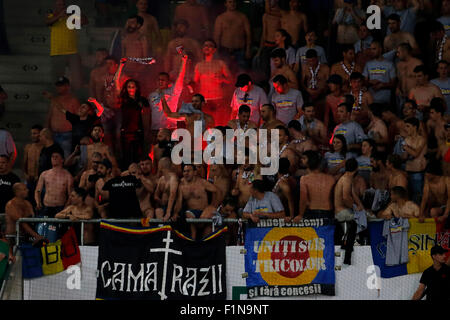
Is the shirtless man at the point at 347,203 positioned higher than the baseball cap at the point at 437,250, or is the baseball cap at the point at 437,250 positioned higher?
the shirtless man at the point at 347,203

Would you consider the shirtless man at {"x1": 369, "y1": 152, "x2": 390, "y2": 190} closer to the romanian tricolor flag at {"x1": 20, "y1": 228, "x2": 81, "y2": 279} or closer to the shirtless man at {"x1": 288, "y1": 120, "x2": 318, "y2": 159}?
the shirtless man at {"x1": 288, "y1": 120, "x2": 318, "y2": 159}

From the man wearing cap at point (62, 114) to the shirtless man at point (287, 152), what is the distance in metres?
A: 3.66

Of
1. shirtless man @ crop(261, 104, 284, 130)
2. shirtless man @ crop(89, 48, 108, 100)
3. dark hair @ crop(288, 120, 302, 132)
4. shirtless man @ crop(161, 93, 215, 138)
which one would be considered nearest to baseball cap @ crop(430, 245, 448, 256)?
dark hair @ crop(288, 120, 302, 132)

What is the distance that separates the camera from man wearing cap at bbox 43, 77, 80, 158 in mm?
17812

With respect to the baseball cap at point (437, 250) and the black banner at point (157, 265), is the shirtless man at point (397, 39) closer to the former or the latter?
the baseball cap at point (437, 250)

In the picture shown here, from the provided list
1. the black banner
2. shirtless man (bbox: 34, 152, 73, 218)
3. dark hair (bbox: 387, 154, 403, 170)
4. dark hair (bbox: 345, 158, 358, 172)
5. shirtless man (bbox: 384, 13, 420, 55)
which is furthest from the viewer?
shirtless man (bbox: 384, 13, 420, 55)

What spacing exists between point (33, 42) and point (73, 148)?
3.67m

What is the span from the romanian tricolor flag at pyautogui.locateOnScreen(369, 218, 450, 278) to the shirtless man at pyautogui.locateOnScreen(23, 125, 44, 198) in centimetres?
564

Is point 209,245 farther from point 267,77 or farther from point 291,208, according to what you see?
point 267,77

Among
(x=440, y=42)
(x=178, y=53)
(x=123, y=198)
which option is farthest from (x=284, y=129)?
(x=440, y=42)

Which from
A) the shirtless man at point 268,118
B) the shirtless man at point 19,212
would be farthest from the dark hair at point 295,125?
the shirtless man at point 19,212

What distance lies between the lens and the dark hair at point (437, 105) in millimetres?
16688

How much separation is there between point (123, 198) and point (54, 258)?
4.23 feet
